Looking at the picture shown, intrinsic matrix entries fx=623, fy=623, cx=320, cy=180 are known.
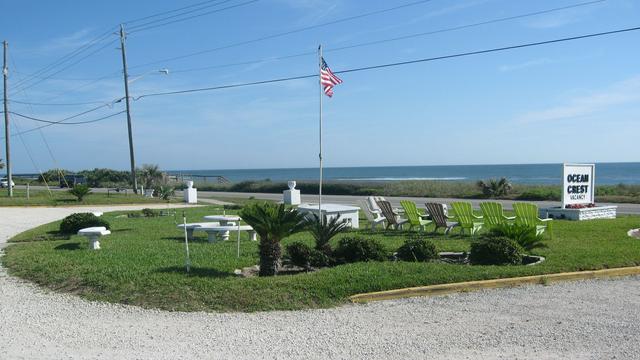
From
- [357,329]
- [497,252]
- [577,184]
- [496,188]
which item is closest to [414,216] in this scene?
[497,252]

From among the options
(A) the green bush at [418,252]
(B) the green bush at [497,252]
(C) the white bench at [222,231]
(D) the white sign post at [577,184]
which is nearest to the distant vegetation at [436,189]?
(D) the white sign post at [577,184]

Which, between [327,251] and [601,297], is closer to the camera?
[601,297]

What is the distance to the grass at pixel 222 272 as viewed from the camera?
28.9ft

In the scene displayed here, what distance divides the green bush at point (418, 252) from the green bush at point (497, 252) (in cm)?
77

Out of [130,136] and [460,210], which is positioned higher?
[130,136]

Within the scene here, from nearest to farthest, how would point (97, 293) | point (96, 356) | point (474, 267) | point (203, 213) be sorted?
point (96, 356)
point (97, 293)
point (474, 267)
point (203, 213)

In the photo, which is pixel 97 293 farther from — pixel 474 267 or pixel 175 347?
pixel 474 267

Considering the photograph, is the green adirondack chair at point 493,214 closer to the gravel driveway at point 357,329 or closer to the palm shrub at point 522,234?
the palm shrub at point 522,234

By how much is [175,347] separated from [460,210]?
11150 millimetres

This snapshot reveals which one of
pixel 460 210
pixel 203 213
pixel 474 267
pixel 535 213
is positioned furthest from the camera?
pixel 203 213

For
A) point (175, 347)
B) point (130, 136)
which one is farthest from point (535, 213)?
point (130, 136)

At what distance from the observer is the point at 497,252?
1119 centimetres

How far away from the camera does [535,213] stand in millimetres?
15453

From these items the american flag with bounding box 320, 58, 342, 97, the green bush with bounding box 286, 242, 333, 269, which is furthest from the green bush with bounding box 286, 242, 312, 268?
the american flag with bounding box 320, 58, 342, 97
